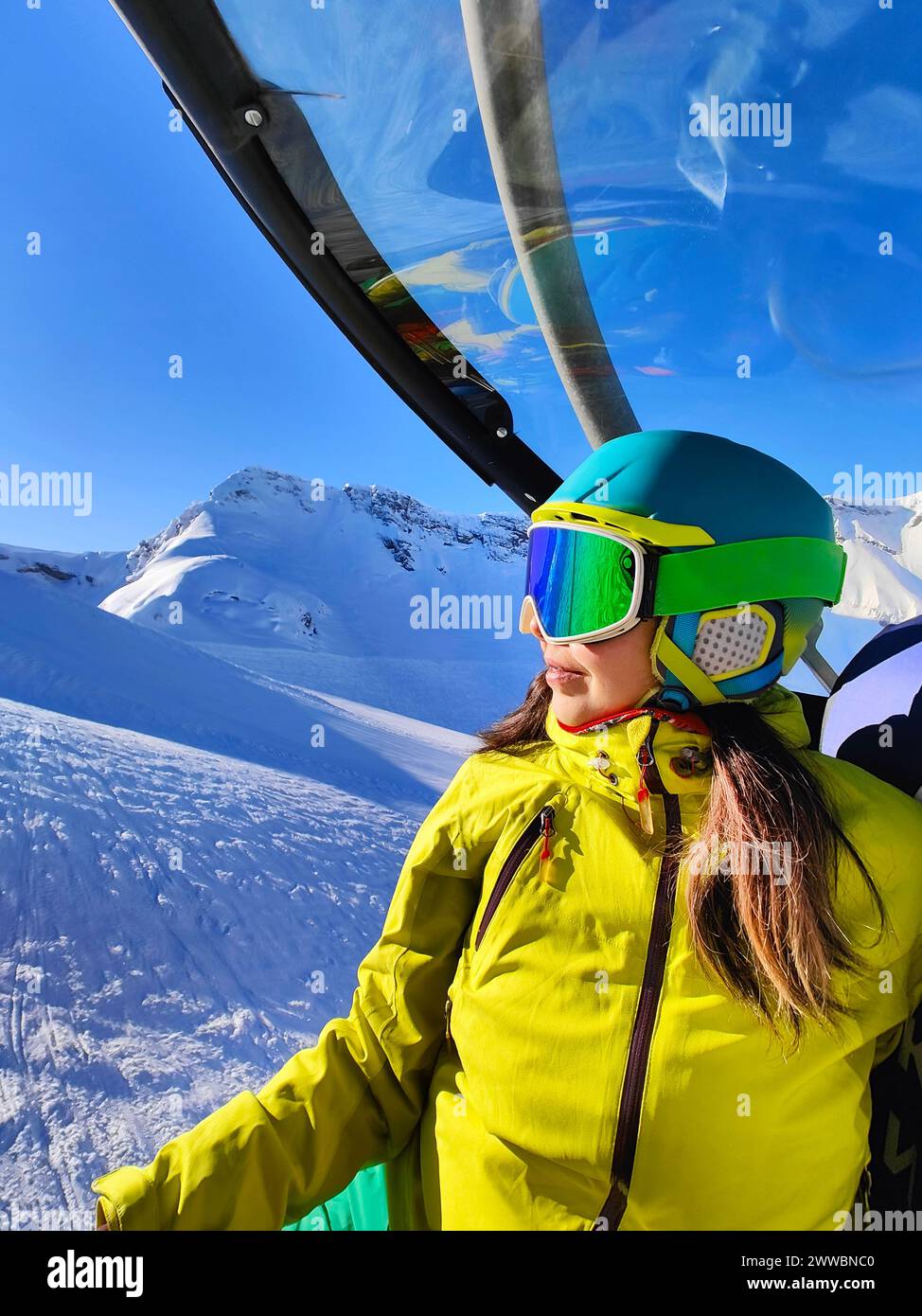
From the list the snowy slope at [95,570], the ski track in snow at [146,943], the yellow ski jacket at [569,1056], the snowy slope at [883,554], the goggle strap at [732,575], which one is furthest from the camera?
the snowy slope at [95,570]

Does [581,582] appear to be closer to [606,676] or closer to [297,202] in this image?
[606,676]

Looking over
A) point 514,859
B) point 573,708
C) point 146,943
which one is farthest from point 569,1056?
point 146,943

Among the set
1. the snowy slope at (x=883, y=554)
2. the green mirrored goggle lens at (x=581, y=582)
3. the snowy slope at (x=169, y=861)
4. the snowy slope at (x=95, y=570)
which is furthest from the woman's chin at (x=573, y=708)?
the snowy slope at (x=95, y=570)

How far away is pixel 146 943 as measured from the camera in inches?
129

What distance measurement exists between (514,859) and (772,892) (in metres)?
0.38

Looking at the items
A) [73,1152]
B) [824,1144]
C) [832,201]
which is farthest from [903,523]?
[73,1152]

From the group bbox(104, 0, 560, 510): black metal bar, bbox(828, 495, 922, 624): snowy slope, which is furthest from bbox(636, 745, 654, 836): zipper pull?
bbox(104, 0, 560, 510): black metal bar

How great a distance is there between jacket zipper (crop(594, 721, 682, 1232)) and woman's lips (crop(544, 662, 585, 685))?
1.12ft

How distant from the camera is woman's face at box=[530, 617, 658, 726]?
4.12ft

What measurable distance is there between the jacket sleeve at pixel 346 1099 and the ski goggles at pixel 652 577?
1.18 ft

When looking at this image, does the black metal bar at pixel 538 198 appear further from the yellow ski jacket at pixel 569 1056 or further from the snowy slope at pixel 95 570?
the snowy slope at pixel 95 570

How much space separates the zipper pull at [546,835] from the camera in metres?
1.16
